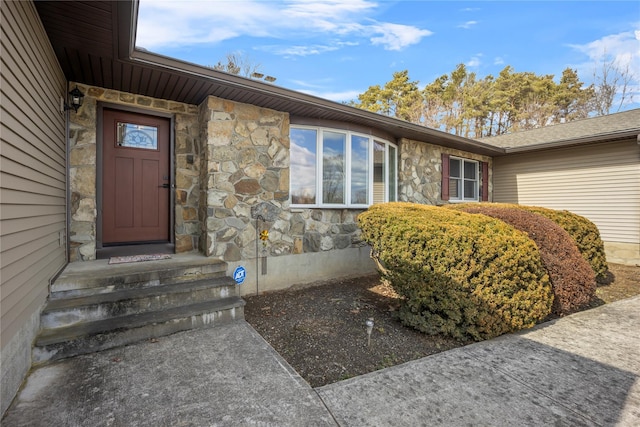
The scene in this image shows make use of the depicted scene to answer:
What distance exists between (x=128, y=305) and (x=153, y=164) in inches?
88.1

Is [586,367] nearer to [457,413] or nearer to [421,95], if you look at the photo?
[457,413]

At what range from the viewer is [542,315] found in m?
3.24

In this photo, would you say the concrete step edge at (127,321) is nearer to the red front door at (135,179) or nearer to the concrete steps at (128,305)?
the concrete steps at (128,305)

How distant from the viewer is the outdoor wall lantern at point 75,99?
3406 millimetres

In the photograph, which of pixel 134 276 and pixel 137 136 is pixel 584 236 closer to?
pixel 134 276

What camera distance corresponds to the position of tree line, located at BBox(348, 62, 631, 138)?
17141 millimetres

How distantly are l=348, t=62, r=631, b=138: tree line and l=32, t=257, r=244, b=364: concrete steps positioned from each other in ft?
56.2

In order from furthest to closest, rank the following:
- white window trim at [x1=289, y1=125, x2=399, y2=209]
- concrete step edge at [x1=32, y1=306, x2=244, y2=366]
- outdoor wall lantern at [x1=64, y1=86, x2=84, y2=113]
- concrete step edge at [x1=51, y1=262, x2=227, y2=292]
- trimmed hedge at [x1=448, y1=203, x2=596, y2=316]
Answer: white window trim at [x1=289, y1=125, x2=399, y2=209], trimmed hedge at [x1=448, y1=203, x2=596, y2=316], outdoor wall lantern at [x1=64, y1=86, x2=84, y2=113], concrete step edge at [x1=51, y1=262, x2=227, y2=292], concrete step edge at [x1=32, y1=306, x2=244, y2=366]

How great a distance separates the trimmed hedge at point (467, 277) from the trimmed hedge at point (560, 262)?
36cm

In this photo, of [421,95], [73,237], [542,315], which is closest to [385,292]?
[542,315]

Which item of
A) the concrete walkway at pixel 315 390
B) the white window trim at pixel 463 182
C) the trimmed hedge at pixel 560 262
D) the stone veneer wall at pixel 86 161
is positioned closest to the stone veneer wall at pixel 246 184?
the stone veneer wall at pixel 86 161

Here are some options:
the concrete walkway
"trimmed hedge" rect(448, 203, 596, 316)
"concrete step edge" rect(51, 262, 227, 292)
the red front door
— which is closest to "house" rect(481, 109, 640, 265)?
"trimmed hedge" rect(448, 203, 596, 316)

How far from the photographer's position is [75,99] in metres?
3.43

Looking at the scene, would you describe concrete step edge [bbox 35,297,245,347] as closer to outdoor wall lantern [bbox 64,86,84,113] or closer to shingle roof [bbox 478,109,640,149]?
outdoor wall lantern [bbox 64,86,84,113]
